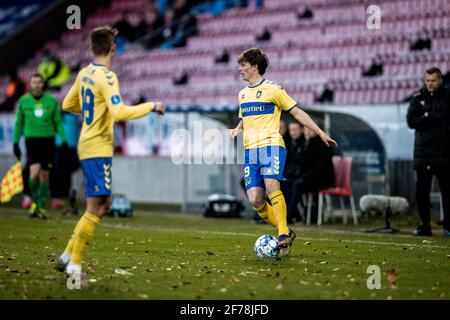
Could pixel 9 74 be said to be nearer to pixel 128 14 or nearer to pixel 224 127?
pixel 128 14

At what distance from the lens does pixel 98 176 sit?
7.61 metres

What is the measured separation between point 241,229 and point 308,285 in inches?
276

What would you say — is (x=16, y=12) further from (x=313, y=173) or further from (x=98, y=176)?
(x=98, y=176)

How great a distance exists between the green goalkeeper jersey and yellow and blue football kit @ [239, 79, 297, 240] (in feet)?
21.1

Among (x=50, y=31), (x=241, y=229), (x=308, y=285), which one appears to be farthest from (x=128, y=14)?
(x=308, y=285)

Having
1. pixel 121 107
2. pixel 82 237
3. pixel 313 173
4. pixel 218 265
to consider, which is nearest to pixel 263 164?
pixel 218 265

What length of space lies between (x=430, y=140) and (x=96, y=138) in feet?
22.9

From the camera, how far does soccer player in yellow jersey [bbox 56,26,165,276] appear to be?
758 centimetres

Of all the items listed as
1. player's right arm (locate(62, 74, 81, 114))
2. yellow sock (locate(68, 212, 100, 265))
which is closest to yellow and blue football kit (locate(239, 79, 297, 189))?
player's right arm (locate(62, 74, 81, 114))

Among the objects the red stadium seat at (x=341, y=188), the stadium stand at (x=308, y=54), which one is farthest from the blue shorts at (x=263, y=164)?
the stadium stand at (x=308, y=54)

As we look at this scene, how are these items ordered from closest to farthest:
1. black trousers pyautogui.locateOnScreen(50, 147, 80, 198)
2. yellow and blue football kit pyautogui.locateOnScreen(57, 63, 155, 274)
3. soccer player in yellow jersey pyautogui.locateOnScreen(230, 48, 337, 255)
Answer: yellow and blue football kit pyautogui.locateOnScreen(57, 63, 155, 274)
soccer player in yellow jersey pyautogui.locateOnScreen(230, 48, 337, 255)
black trousers pyautogui.locateOnScreen(50, 147, 80, 198)

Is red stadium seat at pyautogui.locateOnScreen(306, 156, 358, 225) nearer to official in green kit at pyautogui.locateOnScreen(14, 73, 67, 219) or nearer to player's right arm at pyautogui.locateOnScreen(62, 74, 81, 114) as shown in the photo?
official in green kit at pyautogui.locateOnScreen(14, 73, 67, 219)

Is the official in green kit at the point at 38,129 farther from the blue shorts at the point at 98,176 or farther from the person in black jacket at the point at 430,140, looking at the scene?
the blue shorts at the point at 98,176

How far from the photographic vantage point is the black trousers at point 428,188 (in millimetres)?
13250
